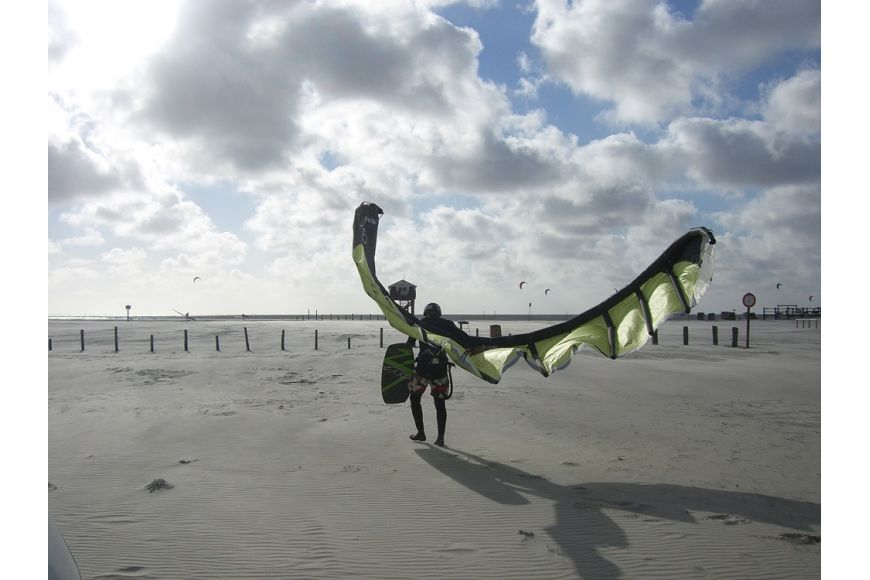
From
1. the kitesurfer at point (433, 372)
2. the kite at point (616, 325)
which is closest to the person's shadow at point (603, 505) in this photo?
the kitesurfer at point (433, 372)

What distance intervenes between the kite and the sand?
5.39ft

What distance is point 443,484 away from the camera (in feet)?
21.6

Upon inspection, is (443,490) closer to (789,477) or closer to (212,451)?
(212,451)

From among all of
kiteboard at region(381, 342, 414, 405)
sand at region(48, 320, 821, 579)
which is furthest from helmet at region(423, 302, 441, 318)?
sand at region(48, 320, 821, 579)

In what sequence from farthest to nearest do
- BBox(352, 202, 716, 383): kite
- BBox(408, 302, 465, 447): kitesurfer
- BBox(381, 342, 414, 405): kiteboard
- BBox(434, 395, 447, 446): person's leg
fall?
BBox(381, 342, 414, 405): kiteboard < BBox(434, 395, 447, 446): person's leg < BBox(408, 302, 465, 447): kitesurfer < BBox(352, 202, 716, 383): kite

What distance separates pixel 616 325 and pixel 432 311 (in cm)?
310

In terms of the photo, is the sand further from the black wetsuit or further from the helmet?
the helmet

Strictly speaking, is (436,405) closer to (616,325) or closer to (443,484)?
(443,484)

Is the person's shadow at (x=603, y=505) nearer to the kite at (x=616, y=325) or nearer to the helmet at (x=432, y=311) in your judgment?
the kite at (x=616, y=325)

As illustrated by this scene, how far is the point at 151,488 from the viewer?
20.6ft

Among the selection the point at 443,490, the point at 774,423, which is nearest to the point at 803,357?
the point at 774,423

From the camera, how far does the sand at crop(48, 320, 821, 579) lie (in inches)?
183

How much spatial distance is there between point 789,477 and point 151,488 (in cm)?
824

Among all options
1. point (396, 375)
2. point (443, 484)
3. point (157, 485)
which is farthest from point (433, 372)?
point (157, 485)
